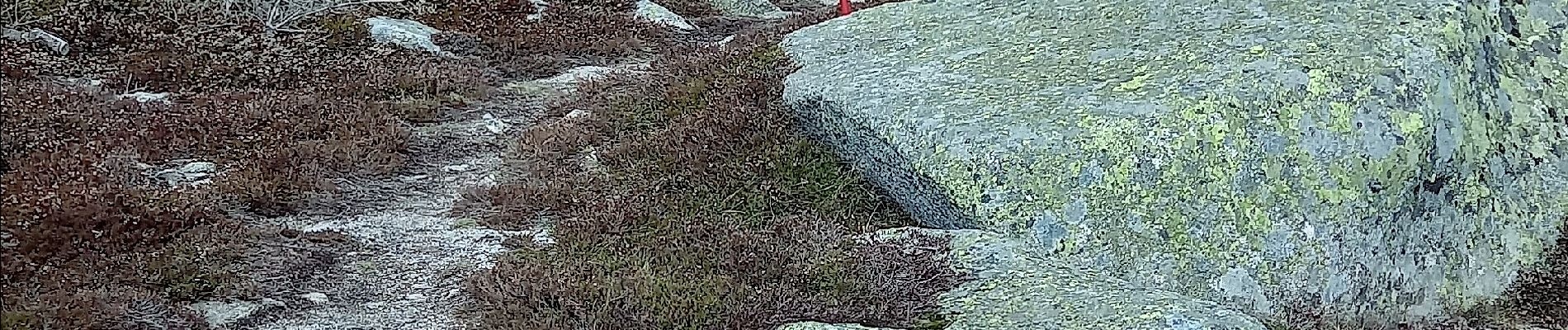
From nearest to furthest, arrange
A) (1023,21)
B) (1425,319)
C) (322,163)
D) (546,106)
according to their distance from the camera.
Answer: (1425,319)
(322,163)
(1023,21)
(546,106)

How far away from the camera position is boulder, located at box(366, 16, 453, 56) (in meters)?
13.6

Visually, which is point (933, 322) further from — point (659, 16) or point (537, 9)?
point (659, 16)

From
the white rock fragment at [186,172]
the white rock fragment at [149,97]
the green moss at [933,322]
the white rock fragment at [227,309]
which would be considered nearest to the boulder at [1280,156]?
the green moss at [933,322]

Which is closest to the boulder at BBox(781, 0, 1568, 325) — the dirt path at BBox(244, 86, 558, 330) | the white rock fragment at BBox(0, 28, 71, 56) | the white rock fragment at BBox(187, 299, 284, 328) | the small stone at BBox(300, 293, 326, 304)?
the dirt path at BBox(244, 86, 558, 330)

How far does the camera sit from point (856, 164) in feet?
26.8

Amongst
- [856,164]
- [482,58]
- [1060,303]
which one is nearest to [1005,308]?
[1060,303]

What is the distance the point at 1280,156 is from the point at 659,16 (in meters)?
11.1

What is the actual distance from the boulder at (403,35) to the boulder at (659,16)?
3328 mm

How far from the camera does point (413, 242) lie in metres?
7.53

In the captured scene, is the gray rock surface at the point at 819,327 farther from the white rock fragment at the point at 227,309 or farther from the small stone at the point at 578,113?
the small stone at the point at 578,113

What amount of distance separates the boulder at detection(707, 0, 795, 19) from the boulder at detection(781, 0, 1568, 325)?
1134 cm

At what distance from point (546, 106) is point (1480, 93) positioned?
24.7 ft

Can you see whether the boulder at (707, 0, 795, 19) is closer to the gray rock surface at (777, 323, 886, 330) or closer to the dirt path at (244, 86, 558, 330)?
the dirt path at (244, 86, 558, 330)

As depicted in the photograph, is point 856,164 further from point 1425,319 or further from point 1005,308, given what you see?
point 1425,319
